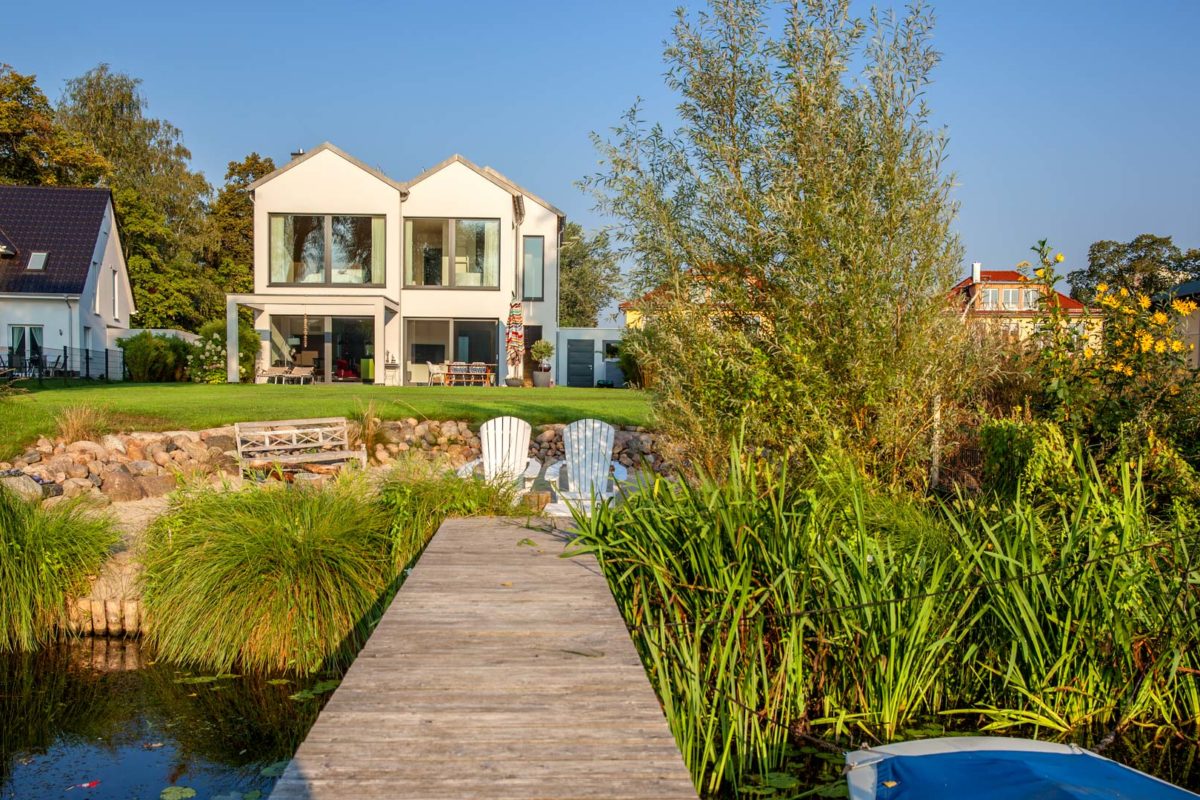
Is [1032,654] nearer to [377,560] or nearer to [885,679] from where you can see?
[885,679]

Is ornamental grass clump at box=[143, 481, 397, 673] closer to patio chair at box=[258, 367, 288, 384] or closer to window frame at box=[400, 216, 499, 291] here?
patio chair at box=[258, 367, 288, 384]

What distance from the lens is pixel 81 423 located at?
10.2 m

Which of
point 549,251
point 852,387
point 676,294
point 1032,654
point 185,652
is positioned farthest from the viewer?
point 549,251

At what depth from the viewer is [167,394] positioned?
15.0 metres

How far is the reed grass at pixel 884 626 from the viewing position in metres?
4.00

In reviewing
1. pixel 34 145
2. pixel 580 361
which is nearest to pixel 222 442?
pixel 580 361

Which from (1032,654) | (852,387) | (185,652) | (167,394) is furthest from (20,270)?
(1032,654)

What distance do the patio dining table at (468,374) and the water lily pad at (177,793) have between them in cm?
1957

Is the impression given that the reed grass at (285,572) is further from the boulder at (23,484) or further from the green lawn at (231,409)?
the green lawn at (231,409)

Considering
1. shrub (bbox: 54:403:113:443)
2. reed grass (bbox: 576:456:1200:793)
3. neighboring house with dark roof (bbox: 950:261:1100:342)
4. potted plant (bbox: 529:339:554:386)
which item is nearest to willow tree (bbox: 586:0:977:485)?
neighboring house with dark roof (bbox: 950:261:1100:342)

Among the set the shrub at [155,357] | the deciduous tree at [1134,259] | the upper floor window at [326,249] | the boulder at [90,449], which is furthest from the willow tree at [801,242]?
the deciduous tree at [1134,259]

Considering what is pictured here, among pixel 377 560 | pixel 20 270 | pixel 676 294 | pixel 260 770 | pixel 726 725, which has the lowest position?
pixel 260 770

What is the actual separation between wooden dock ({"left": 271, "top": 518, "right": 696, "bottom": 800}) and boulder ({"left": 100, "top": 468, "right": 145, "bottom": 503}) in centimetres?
603

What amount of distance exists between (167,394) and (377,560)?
10.9 metres
